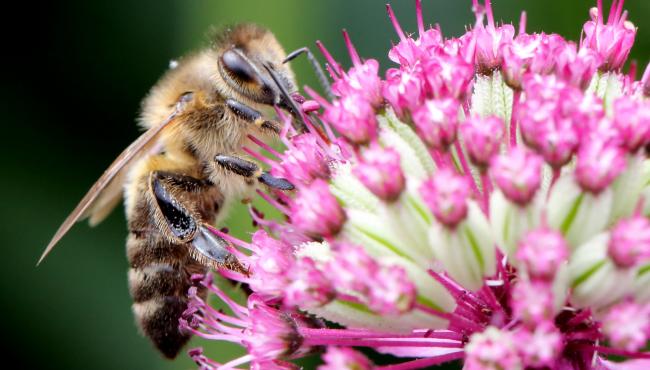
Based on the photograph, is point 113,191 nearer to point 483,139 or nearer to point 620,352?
point 483,139

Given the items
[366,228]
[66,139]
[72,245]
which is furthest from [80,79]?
[366,228]

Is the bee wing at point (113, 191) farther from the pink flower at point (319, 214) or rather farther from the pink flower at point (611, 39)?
the pink flower at point (611, 39)

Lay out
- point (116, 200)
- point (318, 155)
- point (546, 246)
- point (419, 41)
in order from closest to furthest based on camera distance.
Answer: point (546, 246)
point (318, 155)
point (419, 41)
point (116, 200)

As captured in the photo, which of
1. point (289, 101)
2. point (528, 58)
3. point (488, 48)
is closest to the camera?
point (528, 58)

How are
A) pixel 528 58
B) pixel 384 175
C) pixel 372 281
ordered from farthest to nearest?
pixel 528 58, pixel 384 175, pixel 372 281

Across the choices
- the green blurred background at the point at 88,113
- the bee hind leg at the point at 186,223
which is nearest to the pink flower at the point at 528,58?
the bee hind leg at the point at 186,223

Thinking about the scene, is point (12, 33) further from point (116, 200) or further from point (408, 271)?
point (408, 271)

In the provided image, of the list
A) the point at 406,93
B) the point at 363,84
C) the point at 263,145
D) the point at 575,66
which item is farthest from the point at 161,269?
the point at 575,66

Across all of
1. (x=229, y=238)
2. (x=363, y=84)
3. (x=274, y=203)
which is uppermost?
(x=363, y=84)
